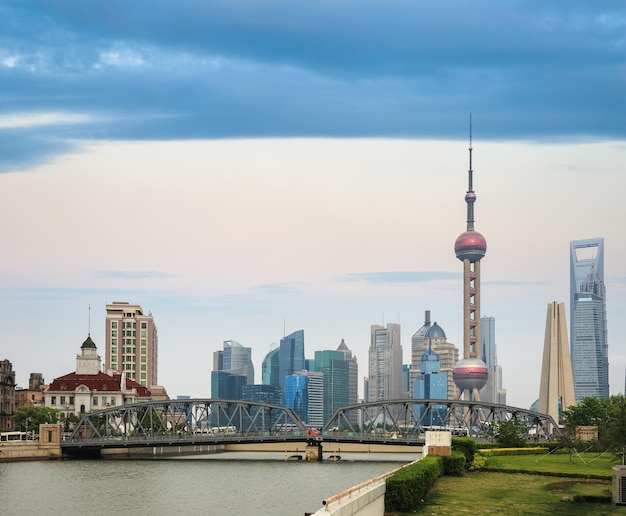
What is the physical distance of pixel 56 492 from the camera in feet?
338

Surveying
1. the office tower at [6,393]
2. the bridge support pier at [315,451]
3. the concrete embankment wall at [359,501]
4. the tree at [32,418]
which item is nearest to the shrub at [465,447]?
the concrete embankment wall at [359,501]

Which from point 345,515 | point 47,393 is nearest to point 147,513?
point 345,515

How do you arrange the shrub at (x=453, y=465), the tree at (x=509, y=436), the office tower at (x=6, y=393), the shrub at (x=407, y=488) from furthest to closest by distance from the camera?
the office tower at (x=6, y=393) < the tree at (x=509, y=436) < the shrub at (x=453, y=465) < the shrub at (x=407, y=488)

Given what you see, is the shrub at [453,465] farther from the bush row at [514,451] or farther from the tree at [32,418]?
the tree at [32,418]

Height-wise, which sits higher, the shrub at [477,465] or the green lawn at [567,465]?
the shrub at [477,465]

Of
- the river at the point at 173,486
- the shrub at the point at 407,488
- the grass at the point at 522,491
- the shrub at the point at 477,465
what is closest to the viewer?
the shrub at the point at 407,488

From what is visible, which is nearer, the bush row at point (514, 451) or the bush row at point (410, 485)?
the bush row at point (410, 485)

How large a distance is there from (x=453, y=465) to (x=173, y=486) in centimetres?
3880

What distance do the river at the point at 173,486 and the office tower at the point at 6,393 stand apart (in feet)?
121

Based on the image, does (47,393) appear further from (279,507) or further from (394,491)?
(394,491)

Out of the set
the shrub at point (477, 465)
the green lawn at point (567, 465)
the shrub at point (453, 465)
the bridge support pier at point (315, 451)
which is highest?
the shrub at point (453, 465)

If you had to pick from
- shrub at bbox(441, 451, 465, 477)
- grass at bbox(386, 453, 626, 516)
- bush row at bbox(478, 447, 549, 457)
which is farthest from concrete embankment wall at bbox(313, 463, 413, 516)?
bush row at bbox(478, 447, 549, 457)

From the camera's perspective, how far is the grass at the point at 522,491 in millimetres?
60969

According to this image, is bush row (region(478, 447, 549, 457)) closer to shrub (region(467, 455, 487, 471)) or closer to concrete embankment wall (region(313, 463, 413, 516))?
shrub (region(467, 455, 487, 471))
